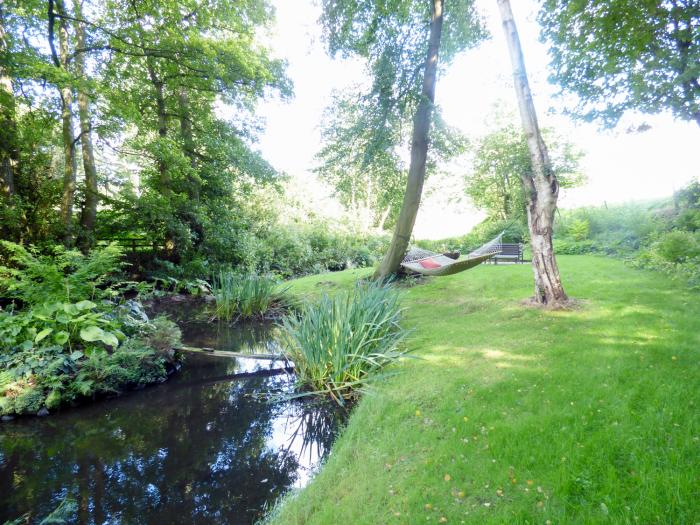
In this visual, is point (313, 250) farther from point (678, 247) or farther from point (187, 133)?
point (678, 247)

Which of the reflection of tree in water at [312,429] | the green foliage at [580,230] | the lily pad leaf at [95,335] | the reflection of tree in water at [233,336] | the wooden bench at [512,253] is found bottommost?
the reflection of tree in water at [312,429]

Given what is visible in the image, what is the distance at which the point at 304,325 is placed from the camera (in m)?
3.65

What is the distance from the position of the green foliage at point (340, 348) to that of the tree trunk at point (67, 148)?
5.61 metres

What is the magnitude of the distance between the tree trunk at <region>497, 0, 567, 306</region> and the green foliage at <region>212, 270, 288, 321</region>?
→ 4658 millimetres

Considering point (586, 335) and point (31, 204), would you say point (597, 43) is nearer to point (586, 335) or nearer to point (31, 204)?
point (586, 335)

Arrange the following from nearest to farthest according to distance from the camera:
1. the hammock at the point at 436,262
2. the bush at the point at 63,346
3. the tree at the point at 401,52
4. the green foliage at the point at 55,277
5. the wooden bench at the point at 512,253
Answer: the bush at the point at 63,346 < the green foliage at the point at 55,277 < the hammock at the point at 436,262 < the tree at the point at 401,52 < the wooden bench at the point at 512,253

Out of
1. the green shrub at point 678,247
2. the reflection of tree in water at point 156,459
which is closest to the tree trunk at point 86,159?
the reflection of tree in water at point 156,459

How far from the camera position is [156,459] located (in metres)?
2.70

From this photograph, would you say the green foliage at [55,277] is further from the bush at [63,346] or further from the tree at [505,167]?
the tree at [505,167]

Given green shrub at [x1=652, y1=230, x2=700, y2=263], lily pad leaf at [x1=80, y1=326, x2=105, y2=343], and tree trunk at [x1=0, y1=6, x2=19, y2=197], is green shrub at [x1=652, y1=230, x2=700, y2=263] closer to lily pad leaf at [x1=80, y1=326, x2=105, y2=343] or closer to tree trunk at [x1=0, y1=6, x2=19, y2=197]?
lily pad leaf at [x1=80, y1=326, x2=105, y2=343]

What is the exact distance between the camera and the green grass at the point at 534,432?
1.61 meters

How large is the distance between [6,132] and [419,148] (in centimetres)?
684

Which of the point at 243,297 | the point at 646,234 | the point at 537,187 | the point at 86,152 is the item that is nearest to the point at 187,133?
the point at 86,152

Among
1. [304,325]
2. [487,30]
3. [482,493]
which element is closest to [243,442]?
[304,325]
